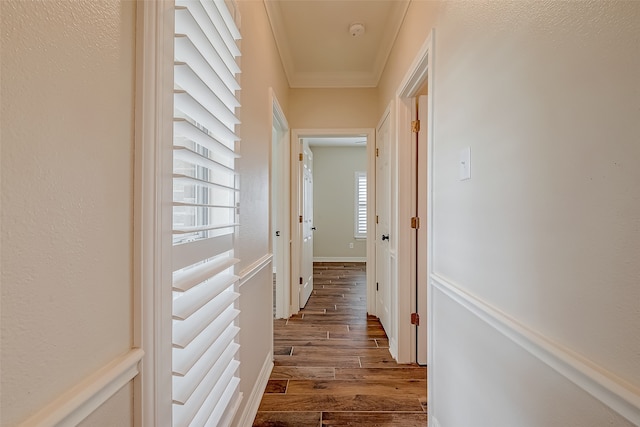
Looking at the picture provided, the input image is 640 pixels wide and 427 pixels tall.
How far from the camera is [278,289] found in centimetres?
334

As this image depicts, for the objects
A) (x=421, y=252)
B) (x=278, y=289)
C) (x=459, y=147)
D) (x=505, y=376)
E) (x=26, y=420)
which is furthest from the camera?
(x=278, y=289)

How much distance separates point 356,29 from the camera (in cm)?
247

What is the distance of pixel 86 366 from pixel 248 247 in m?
1.11

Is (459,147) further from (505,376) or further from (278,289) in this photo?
(278,289)

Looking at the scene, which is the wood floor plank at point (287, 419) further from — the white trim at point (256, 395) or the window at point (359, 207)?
the window at point (359, 207)

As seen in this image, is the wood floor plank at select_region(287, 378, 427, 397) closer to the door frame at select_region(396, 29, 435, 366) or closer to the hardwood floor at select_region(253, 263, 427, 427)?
the hardwood floor at select_region(253, 263, 427, 427)

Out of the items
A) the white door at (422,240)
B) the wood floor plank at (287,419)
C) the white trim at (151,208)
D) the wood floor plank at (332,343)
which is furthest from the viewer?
the wood floor plank at (332,343)

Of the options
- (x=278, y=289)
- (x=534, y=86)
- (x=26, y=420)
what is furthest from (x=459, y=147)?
(x=278, y=289)

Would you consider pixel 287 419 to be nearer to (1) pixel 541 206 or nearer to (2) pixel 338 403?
(2) pixel 338 403

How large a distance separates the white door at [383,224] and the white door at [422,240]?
0.93 ft

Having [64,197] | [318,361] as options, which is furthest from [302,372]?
[64,197]

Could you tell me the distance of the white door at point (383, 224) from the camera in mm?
2758

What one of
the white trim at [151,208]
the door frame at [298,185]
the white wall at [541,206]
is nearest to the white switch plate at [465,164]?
the white wall at [541,206]

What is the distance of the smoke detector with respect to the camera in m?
2.43
